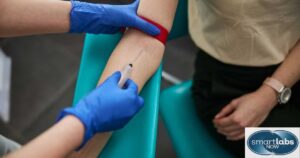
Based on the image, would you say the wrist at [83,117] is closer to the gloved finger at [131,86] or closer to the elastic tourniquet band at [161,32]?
the gloved finger at [131,86]

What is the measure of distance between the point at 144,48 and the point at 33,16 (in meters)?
0.30

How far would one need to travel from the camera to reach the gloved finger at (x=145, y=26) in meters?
0.99

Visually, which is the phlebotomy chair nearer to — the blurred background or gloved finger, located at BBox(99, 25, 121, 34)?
gloved finger, located at BBox(99, 25, 121, 34)

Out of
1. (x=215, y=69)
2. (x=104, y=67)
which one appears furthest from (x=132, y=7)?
(x=215, y=69)

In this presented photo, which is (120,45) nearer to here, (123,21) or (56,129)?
(123,21)

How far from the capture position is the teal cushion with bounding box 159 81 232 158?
3.84ft

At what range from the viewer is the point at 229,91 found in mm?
1132

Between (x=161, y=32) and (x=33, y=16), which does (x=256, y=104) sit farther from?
(x=33, y=16)

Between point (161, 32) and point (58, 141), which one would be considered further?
point (161, 32)

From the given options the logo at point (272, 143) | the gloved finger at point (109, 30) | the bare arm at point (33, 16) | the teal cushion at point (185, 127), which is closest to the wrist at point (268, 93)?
the teal cushion at point (185, 127)

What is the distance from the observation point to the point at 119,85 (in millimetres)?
933

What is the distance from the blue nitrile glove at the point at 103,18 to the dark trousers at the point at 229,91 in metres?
0.26

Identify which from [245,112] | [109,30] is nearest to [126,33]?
[109,30]

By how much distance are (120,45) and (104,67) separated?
0.08m
